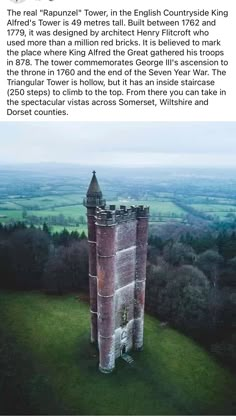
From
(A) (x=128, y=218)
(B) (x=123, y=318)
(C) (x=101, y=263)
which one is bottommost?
(B) (x=123, y=318)

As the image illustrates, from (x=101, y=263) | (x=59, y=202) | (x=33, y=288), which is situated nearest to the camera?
(x=101, y=263)

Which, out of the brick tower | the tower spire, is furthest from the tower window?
the tower spire

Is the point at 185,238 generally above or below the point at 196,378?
above

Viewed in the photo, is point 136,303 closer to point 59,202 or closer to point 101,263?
point 101,263

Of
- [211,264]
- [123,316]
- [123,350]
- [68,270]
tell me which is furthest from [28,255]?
[211,264]

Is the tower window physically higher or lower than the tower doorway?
higher

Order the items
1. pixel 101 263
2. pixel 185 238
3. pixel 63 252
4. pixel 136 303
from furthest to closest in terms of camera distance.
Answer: pixel 185 238 < pixel 63 252 < pixel 136 303 < pixel 101 263

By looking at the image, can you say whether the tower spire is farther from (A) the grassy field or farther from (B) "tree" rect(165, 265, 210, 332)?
(B) "tree" rect(165, 265, 210, 332)
